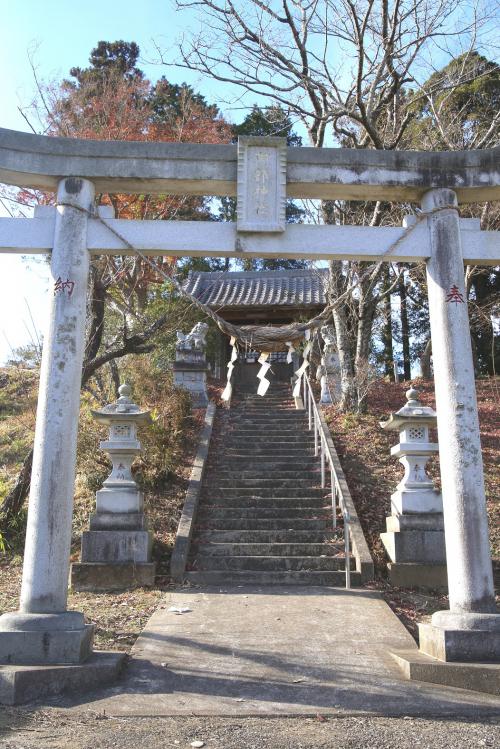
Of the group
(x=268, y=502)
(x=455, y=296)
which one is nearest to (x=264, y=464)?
(x=268, y=502)

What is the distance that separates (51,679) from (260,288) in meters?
16.6

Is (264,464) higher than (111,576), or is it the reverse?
(264,464)

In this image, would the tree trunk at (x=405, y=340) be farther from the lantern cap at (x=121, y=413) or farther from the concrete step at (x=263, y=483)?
the lantern cap at (x=121, y=413)

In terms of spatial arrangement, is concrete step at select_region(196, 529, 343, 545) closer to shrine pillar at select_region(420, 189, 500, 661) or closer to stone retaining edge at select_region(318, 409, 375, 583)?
stone retaining edge at select_region(318, 409, 375, 583)

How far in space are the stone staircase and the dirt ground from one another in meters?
4.04

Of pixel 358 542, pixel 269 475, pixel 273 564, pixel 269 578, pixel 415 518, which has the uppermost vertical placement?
pixel 269 475

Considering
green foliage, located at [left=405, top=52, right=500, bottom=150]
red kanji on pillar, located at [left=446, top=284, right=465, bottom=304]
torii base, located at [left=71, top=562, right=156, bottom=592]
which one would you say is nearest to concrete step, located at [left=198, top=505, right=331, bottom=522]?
torii base, located at [left=71, top=562, right=156, bottom=592]

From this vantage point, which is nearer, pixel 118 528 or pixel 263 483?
pixel 118 528

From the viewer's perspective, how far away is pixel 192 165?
5.62 metres

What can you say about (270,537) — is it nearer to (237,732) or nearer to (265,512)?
(265,512)

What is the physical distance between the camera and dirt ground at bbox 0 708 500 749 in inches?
136

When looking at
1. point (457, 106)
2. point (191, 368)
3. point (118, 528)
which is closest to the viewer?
point (118, 528)

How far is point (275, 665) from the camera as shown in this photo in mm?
4844

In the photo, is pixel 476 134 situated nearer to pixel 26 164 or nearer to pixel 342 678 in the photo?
pixel 26 164
